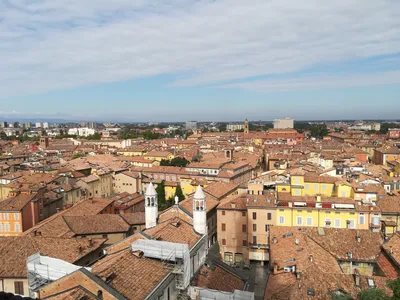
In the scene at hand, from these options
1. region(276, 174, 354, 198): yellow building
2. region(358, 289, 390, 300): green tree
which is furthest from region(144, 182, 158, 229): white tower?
region(276, 174, 354, 198): yellow building

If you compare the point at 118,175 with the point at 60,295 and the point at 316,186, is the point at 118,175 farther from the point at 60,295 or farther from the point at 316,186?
the point at 60,295

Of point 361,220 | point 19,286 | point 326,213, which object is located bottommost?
point 19,286

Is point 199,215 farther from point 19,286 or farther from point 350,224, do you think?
point 350,224

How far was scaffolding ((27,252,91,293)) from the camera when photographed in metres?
17.1

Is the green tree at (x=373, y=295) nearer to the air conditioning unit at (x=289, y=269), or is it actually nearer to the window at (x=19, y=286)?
the air conditioning unit at (x=289, y=269)

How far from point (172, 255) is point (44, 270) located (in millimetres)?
6203

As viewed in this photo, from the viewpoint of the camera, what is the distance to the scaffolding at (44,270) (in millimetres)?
17125

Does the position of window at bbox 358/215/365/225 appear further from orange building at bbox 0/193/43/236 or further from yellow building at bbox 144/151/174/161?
yellow building at bbox 144/151/174/161

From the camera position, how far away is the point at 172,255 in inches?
701

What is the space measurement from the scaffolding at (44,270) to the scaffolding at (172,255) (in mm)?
3378

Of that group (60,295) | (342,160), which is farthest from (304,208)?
(342,160)

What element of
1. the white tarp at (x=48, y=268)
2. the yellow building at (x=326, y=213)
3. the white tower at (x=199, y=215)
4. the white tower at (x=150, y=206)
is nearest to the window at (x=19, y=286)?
the white tarp at (x=48, y=268)

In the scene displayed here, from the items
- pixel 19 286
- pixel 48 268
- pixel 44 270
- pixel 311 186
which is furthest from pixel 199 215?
pixel 311 186

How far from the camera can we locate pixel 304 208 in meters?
34.0
